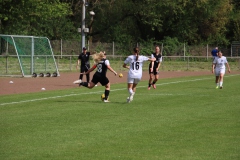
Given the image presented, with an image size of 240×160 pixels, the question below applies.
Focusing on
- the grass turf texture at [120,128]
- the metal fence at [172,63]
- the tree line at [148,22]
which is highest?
the tree line at [148,22]

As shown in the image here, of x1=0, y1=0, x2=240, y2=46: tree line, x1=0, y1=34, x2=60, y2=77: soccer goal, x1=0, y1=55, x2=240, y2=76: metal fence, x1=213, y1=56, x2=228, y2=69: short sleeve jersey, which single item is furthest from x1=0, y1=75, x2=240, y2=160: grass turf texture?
x1=0, y1=0, x2=240, y2=46: tree line

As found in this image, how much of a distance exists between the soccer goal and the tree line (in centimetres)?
2018

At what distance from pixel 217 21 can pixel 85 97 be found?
50668 mm

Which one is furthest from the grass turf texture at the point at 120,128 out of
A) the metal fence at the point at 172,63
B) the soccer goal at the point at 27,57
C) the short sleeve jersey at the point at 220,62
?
the metal fence at the point at 172,63

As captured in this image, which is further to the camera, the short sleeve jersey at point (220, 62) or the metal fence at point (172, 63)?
the metal fence at point (172, 63)

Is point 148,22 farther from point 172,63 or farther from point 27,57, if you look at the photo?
point 27,57

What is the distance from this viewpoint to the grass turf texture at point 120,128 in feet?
33.8

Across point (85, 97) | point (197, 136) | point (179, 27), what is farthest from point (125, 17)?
point (197, 136)

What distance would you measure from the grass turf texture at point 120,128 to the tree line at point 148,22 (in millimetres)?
41329

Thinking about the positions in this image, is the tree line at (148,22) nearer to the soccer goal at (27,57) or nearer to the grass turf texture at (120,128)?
the soccer goal at (27,57)

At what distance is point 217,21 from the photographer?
232ft

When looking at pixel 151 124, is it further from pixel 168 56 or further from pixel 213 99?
pixel 168 56

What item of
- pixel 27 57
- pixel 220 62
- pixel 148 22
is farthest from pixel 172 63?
pixel 220 62

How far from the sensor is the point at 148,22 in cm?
6581
